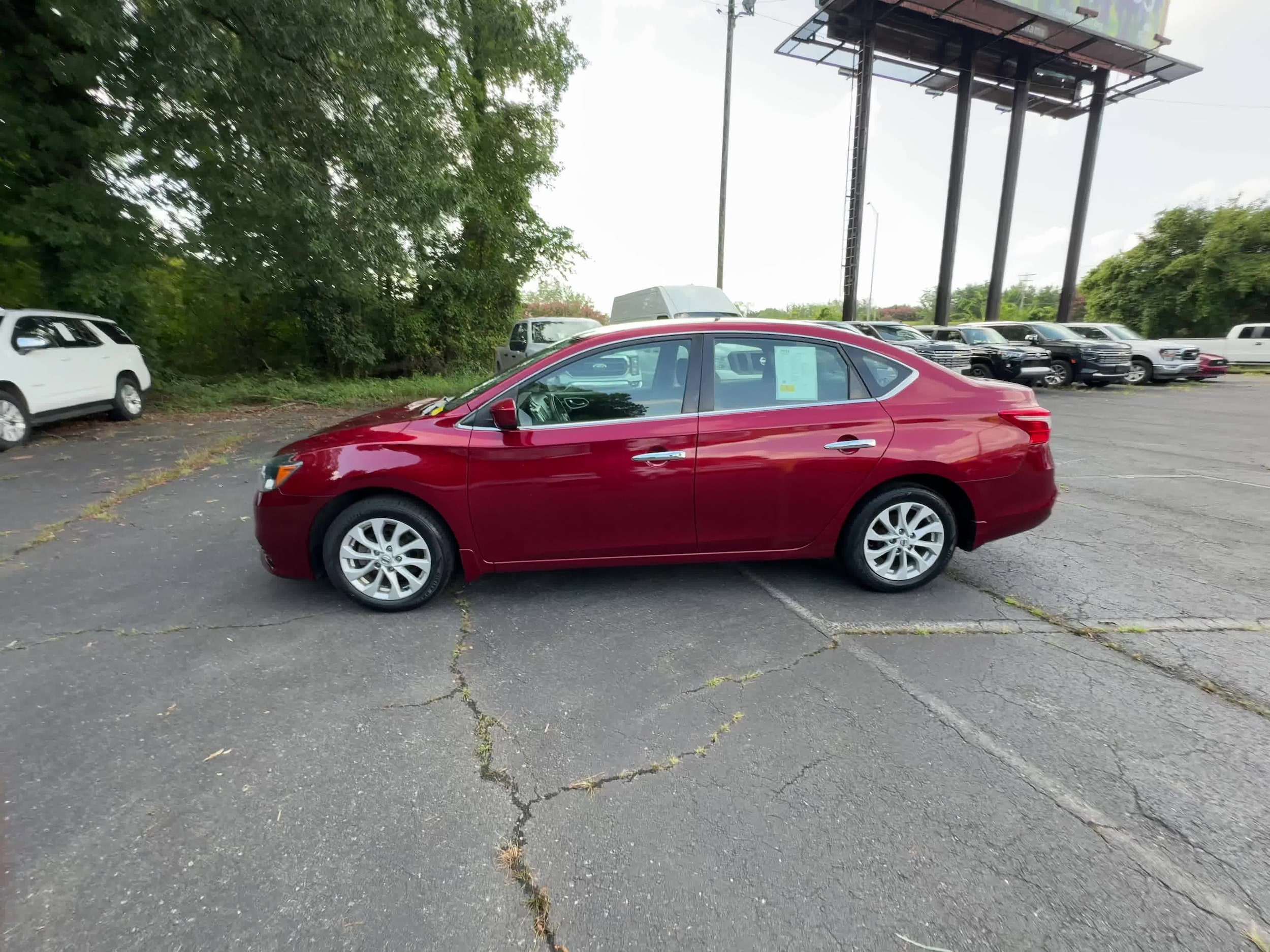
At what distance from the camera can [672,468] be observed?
342 centimetres

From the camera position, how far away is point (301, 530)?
3.45m

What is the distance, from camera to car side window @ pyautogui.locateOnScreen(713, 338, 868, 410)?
11.7ft

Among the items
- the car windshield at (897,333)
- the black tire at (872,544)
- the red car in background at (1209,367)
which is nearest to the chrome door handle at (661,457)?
the black tire at (872,544)

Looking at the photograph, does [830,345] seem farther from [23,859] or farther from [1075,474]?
[1075,474]

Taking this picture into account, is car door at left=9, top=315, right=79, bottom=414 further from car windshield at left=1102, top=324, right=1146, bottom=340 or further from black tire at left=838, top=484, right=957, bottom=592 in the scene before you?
car windshield at left=1102, top=324, right=1146, bottom=340

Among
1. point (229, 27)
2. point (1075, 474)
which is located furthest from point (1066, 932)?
point (229, 27)

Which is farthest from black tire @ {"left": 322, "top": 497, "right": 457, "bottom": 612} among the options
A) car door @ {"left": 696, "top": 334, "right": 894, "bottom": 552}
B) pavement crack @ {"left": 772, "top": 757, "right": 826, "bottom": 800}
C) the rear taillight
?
the rear taillight

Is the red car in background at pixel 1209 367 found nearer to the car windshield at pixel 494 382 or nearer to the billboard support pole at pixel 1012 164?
the billboard support pole at pixel 1012 164

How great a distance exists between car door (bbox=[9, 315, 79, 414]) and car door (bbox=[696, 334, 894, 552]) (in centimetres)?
949

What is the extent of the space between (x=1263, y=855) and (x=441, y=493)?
3541 mm

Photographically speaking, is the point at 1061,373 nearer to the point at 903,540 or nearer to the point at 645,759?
the point at 903,540

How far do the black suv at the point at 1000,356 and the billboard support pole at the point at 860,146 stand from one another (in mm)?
6514

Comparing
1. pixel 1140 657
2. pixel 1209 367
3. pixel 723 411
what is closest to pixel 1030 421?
pixel 1140 657

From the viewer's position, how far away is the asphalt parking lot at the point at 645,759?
1744 mm
